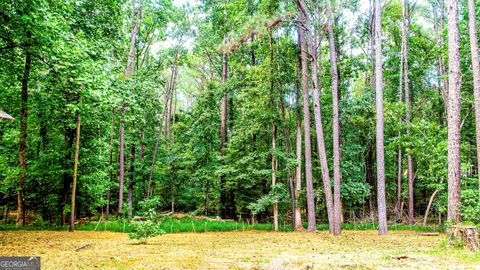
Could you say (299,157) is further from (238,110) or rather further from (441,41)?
(441,41)

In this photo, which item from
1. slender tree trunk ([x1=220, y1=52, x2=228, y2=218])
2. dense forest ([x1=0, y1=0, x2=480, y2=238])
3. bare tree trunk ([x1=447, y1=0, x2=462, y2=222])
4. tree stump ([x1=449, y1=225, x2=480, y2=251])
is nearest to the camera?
tree stump ([x1=449, y1=225, x2=480, y2=251])

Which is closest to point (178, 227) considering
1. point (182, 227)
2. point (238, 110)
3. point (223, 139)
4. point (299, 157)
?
point (182, 227)

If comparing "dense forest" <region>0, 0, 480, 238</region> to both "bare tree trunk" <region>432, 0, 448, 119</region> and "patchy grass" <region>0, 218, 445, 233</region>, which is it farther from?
"patchy grass" <region>0, 218, 445, 233</region>

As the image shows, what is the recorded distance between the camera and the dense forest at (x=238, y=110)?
25.2 feet

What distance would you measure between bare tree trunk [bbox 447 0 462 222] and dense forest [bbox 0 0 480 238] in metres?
0.03

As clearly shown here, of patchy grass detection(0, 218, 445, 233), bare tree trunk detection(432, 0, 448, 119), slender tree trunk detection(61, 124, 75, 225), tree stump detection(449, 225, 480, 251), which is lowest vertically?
patchy grass detection(0, 218, 445, 233)

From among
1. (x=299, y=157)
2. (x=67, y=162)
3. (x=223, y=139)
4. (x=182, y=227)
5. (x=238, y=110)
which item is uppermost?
(x=238, y=110)

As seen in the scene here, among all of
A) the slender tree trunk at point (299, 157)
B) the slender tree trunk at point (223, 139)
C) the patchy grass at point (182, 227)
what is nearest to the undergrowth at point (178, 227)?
the patchy grass at point (182, 227)

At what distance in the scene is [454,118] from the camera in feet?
24.7

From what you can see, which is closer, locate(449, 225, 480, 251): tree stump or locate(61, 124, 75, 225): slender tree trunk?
locate(449, 225, 480, 251): tree stump

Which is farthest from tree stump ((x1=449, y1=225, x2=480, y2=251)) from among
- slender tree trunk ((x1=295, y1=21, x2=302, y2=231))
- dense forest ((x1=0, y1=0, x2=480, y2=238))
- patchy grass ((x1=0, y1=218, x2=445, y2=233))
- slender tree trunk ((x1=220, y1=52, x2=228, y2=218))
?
slender tree trunk ((x1=220, y1=52, x2=228, y2=218))

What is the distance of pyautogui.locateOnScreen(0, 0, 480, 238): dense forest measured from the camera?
7668 mm

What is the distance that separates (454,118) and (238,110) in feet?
43.4

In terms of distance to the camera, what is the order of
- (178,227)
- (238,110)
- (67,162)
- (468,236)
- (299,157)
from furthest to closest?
(238,110), (299,157), (178,227), (67,162), (468,236)
